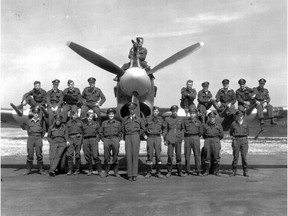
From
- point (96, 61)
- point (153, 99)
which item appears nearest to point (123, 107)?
point (153, 99)

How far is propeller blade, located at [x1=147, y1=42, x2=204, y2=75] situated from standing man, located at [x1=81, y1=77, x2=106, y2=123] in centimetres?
177

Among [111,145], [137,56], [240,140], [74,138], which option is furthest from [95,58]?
[240,140]

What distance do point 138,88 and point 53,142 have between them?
9.82ft

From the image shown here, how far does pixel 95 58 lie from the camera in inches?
457

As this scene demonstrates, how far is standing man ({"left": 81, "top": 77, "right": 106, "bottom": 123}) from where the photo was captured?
10994 mm

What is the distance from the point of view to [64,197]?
6816mm

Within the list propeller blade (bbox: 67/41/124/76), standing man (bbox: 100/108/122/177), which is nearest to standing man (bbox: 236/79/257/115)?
propeller blade (bbox: 67/41/124/76)

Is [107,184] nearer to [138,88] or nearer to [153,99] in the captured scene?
[138,88]

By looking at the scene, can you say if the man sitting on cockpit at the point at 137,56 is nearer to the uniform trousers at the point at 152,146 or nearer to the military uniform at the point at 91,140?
the military uniform at the point at 91,140

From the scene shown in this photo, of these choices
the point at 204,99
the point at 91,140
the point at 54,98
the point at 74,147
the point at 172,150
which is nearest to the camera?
the point at 172,150

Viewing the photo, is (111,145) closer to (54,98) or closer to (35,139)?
(35,139)

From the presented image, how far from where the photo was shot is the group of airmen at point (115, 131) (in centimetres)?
970

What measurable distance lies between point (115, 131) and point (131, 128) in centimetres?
53

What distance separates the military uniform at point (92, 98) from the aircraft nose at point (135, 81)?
3.06 ft
